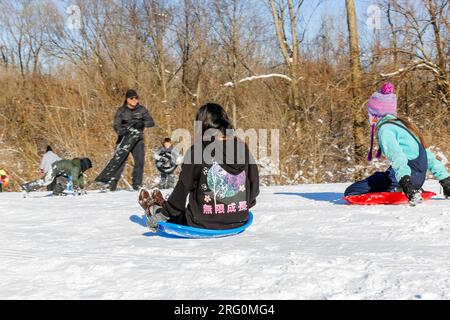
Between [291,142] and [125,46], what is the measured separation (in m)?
11.2

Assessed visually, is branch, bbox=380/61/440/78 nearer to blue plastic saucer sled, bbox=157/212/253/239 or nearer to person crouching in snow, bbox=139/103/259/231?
person crouching in snow, bbox=139/103/259/231

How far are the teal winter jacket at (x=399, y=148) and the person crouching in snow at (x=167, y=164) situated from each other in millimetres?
6528

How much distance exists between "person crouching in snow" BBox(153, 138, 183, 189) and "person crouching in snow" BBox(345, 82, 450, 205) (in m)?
6.24

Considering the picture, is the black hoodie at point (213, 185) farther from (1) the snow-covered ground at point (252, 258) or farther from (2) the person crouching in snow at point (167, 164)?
(2) the person crouching in snow at point (167, 164)

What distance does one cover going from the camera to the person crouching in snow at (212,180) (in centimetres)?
356

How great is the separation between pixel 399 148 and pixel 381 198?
0.54 meters

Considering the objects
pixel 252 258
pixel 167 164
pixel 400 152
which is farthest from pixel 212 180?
pixel 167 164

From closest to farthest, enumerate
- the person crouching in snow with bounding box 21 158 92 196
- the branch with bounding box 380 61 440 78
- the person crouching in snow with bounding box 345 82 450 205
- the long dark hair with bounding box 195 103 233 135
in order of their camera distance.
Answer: the long dark hair with bounding box 195 103 233 135 → the person crouching in snow with bounding box 345 82 450 205 → the person crouching in snow with bounding box 21 158 92 196 → the branch with bounding box 380 61 440 78

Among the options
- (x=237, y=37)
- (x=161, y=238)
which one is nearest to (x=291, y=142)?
(x=237, y=37)

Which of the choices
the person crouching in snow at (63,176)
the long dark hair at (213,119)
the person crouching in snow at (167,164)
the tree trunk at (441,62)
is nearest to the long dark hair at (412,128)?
the long dark hair at (213,119)

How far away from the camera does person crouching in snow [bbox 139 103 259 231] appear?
356cm

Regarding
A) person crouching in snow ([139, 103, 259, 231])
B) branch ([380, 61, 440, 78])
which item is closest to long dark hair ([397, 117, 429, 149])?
person crouching in snow ([139, 103, 259, 231])

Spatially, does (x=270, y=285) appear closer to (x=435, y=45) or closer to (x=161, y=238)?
(x=161, y=238)
